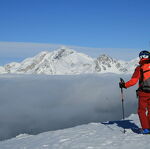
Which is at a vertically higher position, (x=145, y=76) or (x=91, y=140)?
(x=145, y=76)

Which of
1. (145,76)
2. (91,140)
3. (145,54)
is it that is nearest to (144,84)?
(145,76)

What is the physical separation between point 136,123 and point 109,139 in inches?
152

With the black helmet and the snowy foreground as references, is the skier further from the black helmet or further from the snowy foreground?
the snowy foreground

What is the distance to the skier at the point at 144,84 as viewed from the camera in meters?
11.0

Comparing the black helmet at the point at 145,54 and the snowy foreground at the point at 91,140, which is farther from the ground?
the black helmet at the point at 145,54

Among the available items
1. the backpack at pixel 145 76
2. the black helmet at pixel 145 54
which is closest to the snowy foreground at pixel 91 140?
the backpack at pixel 145 76

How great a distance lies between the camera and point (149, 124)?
11117 mm

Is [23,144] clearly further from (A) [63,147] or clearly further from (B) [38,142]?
(A) [63,147]

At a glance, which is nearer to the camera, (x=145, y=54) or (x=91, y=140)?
(x=91, y=140)

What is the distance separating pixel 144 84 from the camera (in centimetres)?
1102

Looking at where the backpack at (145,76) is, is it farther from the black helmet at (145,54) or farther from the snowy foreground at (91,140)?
the snowy foreground at (91,140)

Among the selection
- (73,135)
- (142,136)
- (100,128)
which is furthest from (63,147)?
(100,128)

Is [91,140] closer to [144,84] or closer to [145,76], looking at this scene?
[144,84]

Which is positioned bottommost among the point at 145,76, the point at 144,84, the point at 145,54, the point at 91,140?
the point at 91,140
